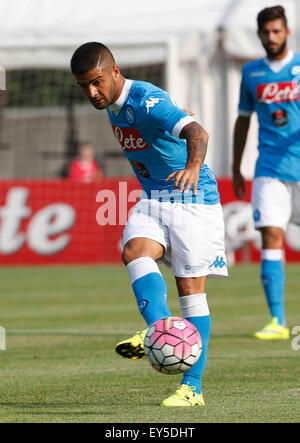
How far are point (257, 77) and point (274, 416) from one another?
440 centimetres

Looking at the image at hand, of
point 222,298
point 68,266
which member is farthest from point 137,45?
point 222,298

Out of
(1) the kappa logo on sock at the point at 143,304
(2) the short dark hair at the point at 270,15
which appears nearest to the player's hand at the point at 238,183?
(2) the short dark hair at the point at 270,15

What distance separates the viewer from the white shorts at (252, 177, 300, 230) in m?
8.36

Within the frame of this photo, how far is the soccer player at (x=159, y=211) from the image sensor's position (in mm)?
5164

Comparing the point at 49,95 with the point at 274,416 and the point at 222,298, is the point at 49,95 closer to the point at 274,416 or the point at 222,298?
the point at 222,298

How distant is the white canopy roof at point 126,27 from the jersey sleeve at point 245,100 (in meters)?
10.3

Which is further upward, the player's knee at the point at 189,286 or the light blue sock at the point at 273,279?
the player's knee at the point at 189,286

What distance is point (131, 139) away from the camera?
5.45 m

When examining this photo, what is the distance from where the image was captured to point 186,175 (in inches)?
189

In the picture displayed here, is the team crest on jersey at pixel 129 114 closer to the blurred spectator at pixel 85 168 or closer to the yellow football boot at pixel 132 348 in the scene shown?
the yellow football boot at pixel 132 348

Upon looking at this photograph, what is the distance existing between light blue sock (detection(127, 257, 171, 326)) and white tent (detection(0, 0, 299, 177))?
13577 mm

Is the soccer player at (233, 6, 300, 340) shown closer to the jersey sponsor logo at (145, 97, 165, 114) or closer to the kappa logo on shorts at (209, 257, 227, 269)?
the kappa logo on shorts at (209, 257, 227, 269)

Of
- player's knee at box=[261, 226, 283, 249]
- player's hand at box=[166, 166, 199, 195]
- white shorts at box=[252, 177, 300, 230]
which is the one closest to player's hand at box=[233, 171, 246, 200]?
white shorts at box=[252, 177, 300, 230]
